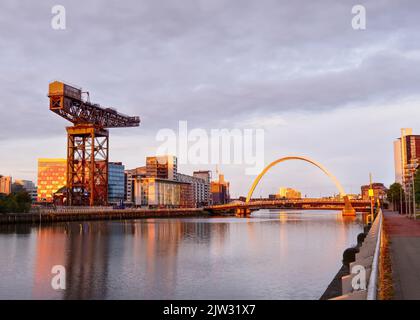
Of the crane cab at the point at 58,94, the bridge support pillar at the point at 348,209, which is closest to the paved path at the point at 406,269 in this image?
the crane cab at the point at 58,94

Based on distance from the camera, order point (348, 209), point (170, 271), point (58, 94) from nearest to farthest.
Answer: point (170, 271) → point (58, 94) → point (348, 209)

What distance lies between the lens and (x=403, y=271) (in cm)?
1722

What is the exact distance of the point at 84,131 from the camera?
105312 mm

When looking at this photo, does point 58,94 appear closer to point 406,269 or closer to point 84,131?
point 84,131

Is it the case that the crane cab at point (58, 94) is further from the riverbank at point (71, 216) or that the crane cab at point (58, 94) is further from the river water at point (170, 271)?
the river water at point (170, 271)

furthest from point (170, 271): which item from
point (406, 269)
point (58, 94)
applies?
point (58, 94)

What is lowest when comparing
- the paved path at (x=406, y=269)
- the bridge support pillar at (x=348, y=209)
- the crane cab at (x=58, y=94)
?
the bridge support pillar at (x=348, y=209)

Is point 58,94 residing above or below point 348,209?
above

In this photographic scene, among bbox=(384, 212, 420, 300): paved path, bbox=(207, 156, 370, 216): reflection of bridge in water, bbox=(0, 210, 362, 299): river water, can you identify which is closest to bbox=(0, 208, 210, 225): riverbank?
bbox=(207, 156, 370, 216): reflection of bridge in water

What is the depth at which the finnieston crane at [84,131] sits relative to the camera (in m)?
96.6

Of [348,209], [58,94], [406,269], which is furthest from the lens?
[348,209]

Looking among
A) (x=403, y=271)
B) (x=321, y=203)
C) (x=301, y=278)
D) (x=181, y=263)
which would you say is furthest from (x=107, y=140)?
(x=403, y=271)
